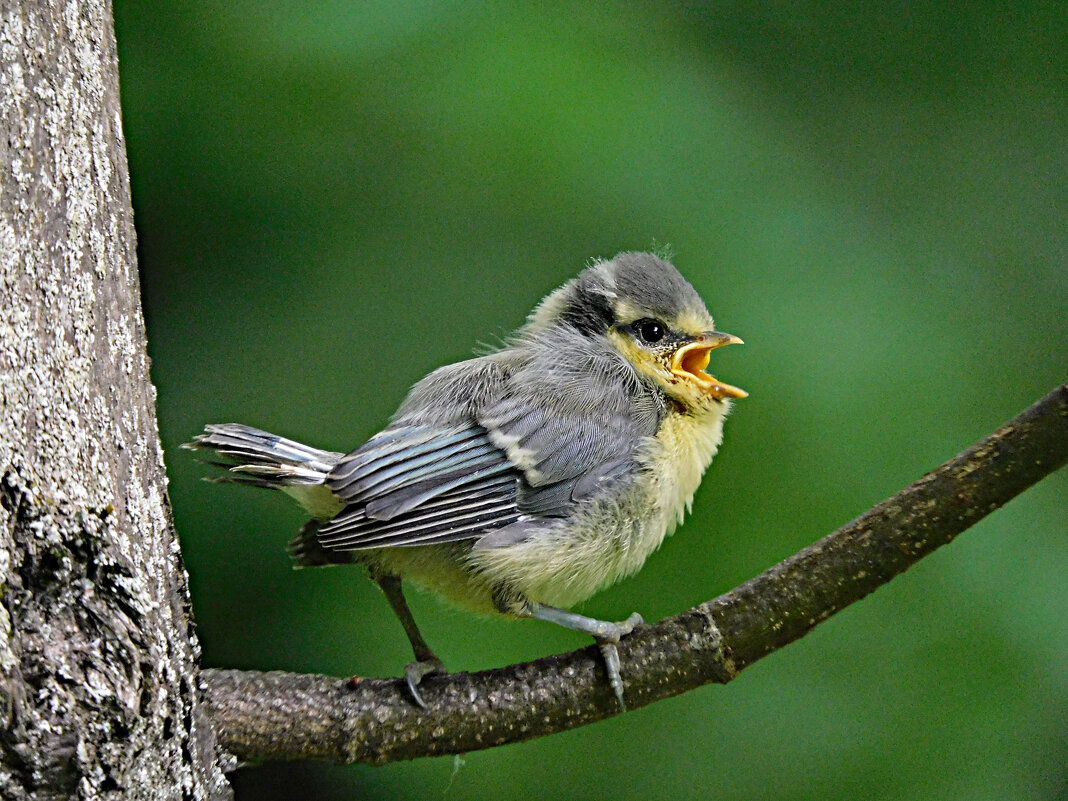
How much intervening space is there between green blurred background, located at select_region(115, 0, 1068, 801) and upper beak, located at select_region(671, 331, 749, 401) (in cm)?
26

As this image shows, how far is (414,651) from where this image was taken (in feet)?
3.90

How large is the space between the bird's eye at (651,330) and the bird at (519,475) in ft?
0.04

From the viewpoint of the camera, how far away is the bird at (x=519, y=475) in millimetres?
1162

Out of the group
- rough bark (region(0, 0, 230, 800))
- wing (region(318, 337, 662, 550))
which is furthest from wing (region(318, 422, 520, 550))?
rough bark (region(0, 0, 230, 800))

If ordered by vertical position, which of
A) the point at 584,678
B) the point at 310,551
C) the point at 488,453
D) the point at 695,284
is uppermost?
the point at 695,284

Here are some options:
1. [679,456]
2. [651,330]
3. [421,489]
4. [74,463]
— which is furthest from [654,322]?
[74,463]

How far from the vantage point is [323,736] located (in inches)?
41.4

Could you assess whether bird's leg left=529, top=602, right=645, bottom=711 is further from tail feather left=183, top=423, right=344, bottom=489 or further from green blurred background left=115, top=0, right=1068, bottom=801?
green blurred background left=115, top=0, right=1068, bottom=801

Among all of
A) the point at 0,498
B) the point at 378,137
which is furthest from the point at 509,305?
the point at 0,498

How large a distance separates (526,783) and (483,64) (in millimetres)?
1129

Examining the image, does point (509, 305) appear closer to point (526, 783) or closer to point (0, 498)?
point (526, 783)

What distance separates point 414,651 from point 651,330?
0.51 m

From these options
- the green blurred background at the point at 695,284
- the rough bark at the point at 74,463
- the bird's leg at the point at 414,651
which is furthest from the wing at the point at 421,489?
the green blurred background at the point at 695,284

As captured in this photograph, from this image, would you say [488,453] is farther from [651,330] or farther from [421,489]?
[651,330]
